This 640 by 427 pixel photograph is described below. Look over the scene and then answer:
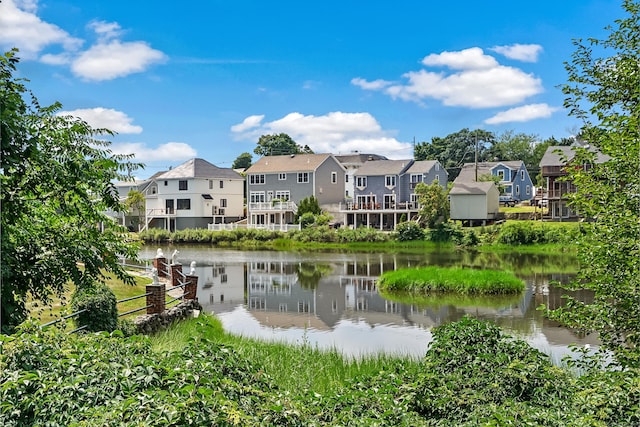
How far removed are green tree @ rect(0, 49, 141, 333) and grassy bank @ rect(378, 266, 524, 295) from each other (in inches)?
687

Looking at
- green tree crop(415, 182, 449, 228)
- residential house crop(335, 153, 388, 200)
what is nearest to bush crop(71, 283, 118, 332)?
green tree crop(415, 182, 449, 228)

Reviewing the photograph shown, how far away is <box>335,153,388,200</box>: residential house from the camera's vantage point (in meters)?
66.7

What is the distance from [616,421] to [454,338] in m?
2.90

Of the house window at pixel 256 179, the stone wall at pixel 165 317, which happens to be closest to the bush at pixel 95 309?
the stone wall at pixel 165 317

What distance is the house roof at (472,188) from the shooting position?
179 ft

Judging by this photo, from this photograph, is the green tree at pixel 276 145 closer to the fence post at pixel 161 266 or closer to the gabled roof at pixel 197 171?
the gabled roof at pixel 197 171

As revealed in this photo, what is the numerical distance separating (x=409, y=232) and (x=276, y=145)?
4720cm

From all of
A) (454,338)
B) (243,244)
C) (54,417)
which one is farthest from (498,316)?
(243,244)

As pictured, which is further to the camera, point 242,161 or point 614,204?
point 242,161

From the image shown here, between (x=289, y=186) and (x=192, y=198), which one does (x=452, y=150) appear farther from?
(x=192, y=198)

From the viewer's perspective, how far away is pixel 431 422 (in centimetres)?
584

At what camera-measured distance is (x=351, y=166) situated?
245ft

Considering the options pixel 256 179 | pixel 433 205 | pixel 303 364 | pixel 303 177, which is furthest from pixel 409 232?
pixel 303 364

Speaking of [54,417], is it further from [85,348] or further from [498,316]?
[498,316]
